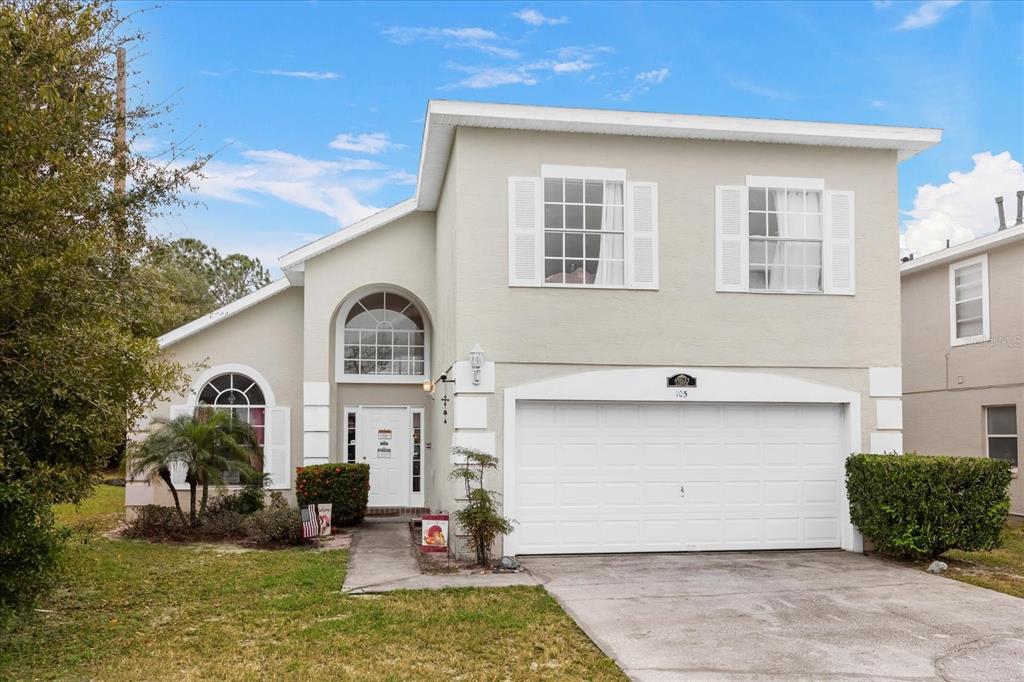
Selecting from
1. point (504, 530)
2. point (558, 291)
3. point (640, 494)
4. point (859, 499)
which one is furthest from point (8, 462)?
point (859, 499)

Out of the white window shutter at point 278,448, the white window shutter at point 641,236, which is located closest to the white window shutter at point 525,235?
the white window shutter at point 641,236

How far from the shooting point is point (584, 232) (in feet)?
38.7

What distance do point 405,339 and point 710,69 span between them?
25.7 feet

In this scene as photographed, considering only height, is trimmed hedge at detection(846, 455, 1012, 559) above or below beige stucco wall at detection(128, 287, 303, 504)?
below

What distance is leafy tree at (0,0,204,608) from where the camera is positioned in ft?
22.3

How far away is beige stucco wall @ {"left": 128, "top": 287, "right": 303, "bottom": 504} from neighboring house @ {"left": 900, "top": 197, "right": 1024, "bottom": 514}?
13.1 m

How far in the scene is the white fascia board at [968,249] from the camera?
1598 centimetres

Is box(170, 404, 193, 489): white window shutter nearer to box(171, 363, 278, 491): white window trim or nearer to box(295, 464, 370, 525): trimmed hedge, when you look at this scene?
box(171, 363, 278, 491): white window trim

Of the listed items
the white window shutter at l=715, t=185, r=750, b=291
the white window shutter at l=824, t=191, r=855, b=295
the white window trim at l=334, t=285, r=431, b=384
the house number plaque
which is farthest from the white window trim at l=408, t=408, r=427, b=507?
the white window shutter at l=824, t=191, r=855, b=295

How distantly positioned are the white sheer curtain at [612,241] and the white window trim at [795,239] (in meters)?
1.78

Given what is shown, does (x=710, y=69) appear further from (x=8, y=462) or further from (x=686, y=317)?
(x=8, y=462)

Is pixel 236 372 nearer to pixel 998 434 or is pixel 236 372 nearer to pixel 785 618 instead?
pixel 785 618

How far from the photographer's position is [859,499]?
38.5 ft

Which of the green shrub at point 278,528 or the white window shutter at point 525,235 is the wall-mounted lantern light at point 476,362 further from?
the green shrub at point 278,528
